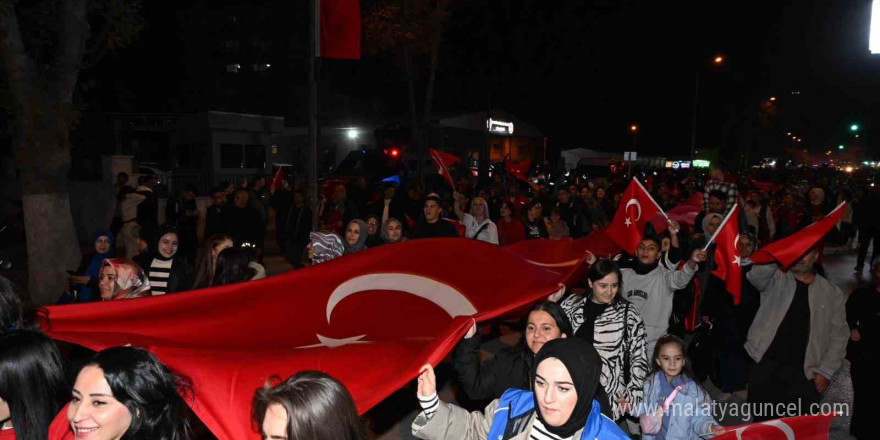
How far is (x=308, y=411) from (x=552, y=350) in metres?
1.07

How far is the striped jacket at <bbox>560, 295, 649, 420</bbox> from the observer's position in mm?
4840

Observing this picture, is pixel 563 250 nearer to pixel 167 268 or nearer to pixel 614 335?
pixel 614 335

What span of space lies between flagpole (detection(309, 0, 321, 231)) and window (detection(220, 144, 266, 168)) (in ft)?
56.1

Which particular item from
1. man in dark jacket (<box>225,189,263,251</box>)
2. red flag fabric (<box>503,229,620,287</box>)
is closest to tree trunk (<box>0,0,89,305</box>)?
man in dark jacket (<box>225,189,263,251</box>)

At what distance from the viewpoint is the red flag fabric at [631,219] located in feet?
24.2

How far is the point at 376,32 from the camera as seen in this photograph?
26688 millimetres

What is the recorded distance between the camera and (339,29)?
11938mm

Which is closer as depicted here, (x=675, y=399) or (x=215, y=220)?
(x=675, y=399)

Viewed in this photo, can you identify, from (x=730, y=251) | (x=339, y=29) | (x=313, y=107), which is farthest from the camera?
(x=339, y=29)

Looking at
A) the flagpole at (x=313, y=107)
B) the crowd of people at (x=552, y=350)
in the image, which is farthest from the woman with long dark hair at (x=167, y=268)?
the flagpole at (x=313, y=107)

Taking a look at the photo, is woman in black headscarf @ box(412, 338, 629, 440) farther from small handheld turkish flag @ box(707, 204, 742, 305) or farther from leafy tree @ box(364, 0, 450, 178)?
leafy tree @ box(364, 0, 450, 178)

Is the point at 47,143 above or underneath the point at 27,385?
above

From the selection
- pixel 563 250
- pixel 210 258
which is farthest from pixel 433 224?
pixel 210 258

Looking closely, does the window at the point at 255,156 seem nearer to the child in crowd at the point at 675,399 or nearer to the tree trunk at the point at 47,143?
the tree trunk at the point at 47,143
